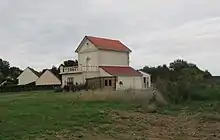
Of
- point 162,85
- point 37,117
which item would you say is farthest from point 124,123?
point 162,85

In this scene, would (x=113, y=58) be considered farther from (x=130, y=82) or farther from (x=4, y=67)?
(x=4, y=67)

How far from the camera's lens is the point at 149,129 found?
57.2 ft

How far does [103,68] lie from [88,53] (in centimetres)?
420

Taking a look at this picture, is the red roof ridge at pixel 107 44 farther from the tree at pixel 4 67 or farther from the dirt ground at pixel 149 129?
the tree at pixel 4 67

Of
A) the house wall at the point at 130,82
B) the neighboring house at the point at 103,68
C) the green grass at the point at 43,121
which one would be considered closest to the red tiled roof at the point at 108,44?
the neighboring house at the point at 103,68

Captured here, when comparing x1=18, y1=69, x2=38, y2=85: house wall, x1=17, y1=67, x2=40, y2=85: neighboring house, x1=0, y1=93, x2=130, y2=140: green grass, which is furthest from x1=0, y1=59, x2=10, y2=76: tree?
x1=0, y1=93, x2=130, y2=140: green grass

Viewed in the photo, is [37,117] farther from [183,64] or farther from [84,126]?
[183,64]

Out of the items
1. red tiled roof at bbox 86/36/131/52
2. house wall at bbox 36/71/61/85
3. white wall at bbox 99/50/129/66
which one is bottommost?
house wall at bbox 36/71/61/85

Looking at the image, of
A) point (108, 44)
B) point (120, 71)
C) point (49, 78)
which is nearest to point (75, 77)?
point (120, 71)

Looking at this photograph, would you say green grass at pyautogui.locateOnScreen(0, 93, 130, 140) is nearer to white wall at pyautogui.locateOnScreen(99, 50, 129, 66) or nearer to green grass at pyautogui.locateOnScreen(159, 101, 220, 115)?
green grass at pyautogui.locateOnScreen(159, 101, 220, 115)

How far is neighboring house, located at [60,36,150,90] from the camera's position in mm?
59844

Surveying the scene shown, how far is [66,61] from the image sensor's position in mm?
96812

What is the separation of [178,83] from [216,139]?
1828 centimetres

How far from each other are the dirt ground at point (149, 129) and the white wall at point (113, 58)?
1650 inches
